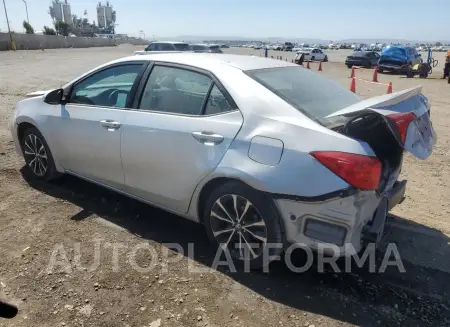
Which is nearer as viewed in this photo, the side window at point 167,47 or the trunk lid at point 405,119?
the trunk lid at point 405,119

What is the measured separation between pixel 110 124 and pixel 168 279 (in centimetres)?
156

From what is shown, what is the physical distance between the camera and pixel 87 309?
2.63 m

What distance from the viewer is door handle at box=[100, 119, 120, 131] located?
11.7ft

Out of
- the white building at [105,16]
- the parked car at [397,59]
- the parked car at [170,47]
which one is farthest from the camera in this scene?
the white building at [105,16]

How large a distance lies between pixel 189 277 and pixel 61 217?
1.66 m

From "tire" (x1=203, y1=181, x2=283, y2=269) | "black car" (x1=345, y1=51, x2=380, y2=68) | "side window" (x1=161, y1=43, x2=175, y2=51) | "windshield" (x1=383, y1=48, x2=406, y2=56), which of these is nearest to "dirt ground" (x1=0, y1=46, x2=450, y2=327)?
"tire" (x1=203, y1=181, x2=283, y2=269)

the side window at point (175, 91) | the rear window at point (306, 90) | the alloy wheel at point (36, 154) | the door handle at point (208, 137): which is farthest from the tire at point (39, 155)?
the rear window at point (306, 90)

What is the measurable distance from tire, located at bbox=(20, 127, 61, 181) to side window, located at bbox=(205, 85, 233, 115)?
2282mm

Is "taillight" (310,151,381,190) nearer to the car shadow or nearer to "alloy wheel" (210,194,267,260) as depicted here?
"alloy wheel" (210,194,267,260)

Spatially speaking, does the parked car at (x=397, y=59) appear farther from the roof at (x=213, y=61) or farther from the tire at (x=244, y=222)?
the tire at (x=244, y=222)

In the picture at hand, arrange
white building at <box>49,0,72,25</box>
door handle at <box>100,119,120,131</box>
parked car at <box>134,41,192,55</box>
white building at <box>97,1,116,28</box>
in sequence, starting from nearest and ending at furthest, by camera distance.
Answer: door handle at <box>100,119,120,131</box> → parked car at <box>134,41,192,55</box> → white building at <box>49,0,72,25</box> → white building at <box>97,1,116,28</box>

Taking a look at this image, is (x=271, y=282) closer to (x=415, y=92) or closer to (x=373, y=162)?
(x=373, y=162)

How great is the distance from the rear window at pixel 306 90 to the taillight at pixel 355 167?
1.22 feet

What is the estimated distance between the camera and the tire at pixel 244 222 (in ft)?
9.29
